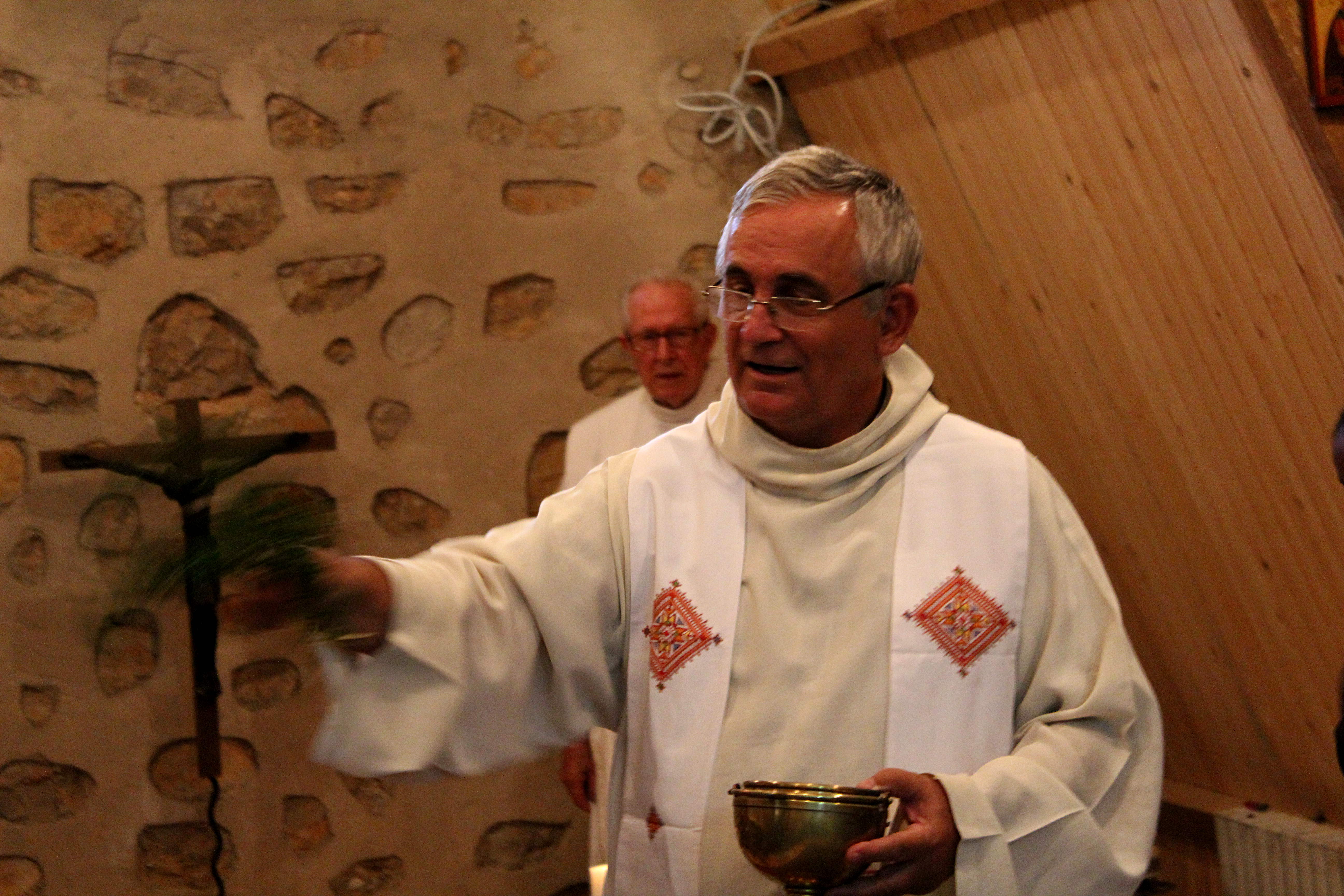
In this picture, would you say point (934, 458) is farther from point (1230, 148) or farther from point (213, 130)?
point (213, 130)

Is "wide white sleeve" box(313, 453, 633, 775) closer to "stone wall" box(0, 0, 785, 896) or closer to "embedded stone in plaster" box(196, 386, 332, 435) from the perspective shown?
"stone wall" box(0, 0, 785, 896)

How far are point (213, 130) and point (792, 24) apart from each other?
5.25ft

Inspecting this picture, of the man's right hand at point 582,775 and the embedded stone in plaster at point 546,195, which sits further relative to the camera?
the embedded stone in plaster at point 546,195

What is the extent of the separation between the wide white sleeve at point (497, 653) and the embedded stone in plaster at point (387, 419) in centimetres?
183

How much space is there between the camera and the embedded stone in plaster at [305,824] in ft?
12.0

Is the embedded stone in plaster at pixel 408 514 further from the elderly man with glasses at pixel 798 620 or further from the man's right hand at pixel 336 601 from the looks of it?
the man's right hand at pixel 336 601

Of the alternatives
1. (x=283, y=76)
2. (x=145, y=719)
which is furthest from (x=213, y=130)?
(x=145, y=719)

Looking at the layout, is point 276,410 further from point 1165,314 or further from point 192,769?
point 1165,314

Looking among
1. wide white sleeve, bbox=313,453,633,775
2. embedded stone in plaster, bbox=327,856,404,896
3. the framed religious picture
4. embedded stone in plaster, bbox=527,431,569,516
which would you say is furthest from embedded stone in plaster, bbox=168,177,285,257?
the framed religious picture

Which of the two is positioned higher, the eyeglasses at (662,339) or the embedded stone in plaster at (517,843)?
the eyeglasses at (662,339)

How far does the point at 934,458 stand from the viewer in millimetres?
2080

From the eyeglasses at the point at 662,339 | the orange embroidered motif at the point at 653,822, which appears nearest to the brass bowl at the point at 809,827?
Answer: the orange embroidered motif at the point at 653,822

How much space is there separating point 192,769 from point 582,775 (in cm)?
101

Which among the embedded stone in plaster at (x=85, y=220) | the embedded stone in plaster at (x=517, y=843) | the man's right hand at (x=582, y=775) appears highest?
the embedded stone in plaster at (x=85, y=220)
